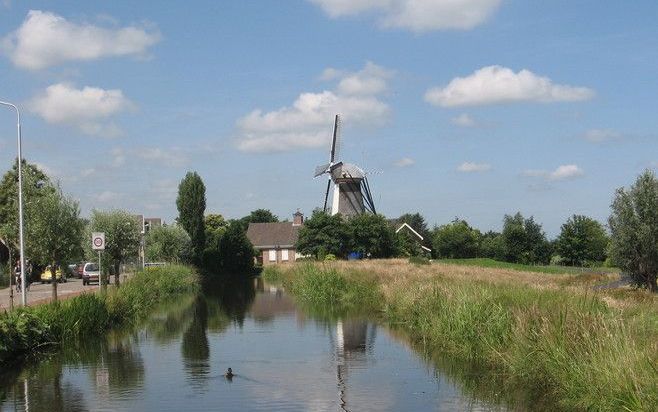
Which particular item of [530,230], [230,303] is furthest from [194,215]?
[230,303]

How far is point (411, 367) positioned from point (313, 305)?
21.8 m

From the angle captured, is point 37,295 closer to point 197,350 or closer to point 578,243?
point 197,350

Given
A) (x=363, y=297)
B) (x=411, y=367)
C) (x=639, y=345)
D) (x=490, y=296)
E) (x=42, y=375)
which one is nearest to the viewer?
(x=639, y=345)

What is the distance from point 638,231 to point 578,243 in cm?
4989

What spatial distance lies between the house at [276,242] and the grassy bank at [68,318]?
76.1 metres

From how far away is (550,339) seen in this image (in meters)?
14.9

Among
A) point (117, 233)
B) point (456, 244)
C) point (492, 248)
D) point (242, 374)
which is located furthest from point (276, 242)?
point (242, 374)

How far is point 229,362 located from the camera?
20.9m

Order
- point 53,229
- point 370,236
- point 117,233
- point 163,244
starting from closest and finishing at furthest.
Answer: point 53,229 < point 117,233 < point 163,244 < point 370,236

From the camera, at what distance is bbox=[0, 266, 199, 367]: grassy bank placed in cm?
2014

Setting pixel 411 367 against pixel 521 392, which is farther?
pixel 411 367

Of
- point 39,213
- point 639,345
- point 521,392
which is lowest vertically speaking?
point 521,392

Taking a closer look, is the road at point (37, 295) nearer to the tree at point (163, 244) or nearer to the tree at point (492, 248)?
the tree at point (163, 244)

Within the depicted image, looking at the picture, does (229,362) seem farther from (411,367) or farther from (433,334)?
(433,334)
